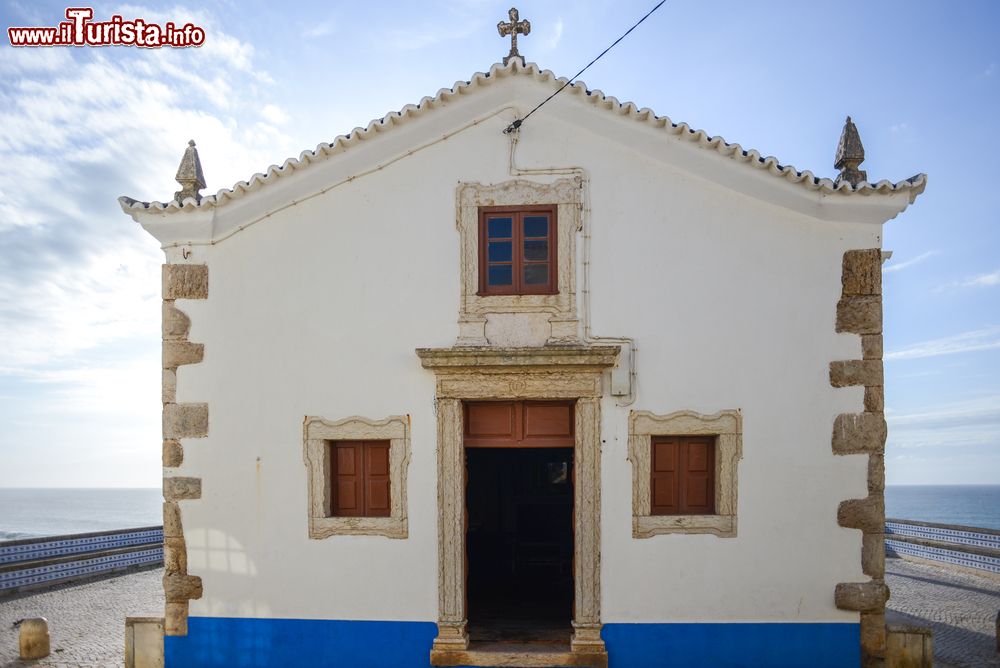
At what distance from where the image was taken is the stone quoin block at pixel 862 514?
235 inches

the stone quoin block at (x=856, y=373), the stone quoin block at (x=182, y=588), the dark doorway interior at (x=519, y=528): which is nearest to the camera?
the stone quoin block at (x=856, y=373)

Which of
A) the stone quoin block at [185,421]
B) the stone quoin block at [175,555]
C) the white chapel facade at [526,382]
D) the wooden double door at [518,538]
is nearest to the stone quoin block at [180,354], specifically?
the white chapel facade at [526,382]

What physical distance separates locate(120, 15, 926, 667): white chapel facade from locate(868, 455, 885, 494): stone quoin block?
0.14ft

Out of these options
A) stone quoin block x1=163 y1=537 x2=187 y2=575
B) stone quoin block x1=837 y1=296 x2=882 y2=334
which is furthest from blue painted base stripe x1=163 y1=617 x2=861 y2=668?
stone quoin block x1=837 y1=296 x2=882 y2=334

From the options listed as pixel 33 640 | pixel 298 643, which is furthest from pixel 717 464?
pixel 33 640

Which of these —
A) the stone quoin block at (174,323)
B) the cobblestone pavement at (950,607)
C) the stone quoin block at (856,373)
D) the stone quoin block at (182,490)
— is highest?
the stone quoin block at (174,323)

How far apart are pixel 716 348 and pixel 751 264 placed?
3.03ft

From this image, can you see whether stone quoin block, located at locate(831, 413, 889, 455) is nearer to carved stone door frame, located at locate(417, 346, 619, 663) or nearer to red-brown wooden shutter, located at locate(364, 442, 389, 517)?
carved stone door frame, located at locate(417, 346, 619, 663)

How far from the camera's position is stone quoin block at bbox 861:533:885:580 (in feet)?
19.6

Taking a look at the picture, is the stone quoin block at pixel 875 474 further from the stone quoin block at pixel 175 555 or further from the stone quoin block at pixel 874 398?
the stone quoin block at pixel 175 555

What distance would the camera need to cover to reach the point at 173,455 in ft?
21.0

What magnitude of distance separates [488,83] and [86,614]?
993 cm

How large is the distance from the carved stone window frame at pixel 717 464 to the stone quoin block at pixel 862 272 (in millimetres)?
1687

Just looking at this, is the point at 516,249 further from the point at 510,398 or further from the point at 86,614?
the point at 86,614
